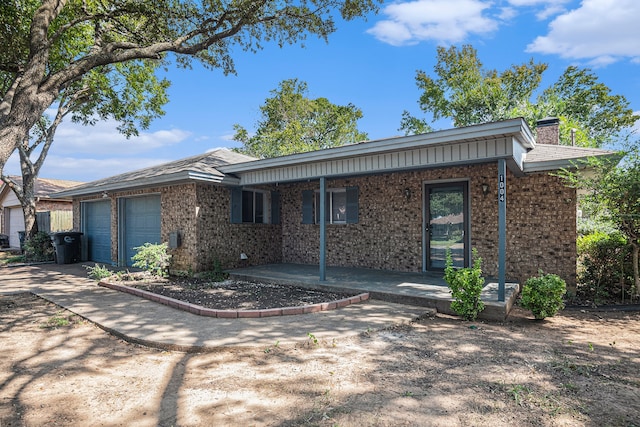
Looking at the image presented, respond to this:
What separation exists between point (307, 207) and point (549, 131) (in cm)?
656

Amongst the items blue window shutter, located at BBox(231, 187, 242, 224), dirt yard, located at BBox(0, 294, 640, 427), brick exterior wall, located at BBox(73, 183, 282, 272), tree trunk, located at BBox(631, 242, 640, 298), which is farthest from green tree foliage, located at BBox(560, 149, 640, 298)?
brick exterior wall, located at BBox(73, 183, 282, 272)

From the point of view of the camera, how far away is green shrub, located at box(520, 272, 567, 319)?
5109 mm

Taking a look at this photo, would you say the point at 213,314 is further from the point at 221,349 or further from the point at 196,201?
the point at 196,201

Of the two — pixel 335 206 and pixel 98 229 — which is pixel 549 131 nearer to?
pixel 335 206

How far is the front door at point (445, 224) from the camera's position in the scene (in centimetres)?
792

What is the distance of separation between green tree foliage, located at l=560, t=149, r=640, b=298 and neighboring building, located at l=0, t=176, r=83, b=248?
19.2 metres

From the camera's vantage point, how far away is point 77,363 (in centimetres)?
370

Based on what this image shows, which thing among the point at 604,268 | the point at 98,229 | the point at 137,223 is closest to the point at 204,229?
the point at 137,223

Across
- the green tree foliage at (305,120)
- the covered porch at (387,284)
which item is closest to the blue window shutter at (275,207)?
the covered porch at (387,284)

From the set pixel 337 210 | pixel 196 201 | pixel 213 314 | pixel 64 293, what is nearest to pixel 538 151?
pixel 337 210

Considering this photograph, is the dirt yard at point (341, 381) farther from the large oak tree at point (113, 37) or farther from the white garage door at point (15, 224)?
the white garage door at point (15, 224)

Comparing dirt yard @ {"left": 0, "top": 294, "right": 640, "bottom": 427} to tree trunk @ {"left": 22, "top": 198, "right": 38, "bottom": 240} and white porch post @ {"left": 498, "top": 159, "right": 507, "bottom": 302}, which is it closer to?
white porch post @ {"left": 498, "top": 159, "right": 507, "bottom": 302}

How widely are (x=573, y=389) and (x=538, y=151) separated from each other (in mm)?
5927

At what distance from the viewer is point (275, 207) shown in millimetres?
10727
